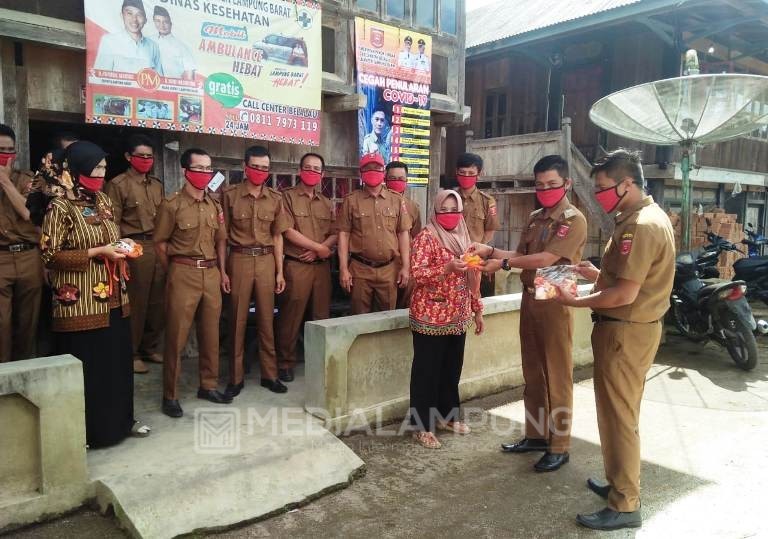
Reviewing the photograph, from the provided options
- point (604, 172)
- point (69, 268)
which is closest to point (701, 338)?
point (604, 172)

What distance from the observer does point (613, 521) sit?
3182 mm

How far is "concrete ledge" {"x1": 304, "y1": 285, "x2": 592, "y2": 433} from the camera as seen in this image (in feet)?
14.1

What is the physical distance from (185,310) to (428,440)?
2.03m

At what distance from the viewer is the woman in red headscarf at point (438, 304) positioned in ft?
13.4

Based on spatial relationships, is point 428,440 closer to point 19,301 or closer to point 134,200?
point 134,200

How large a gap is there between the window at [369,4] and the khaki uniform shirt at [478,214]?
8.09 feet

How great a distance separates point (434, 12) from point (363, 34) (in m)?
1.32

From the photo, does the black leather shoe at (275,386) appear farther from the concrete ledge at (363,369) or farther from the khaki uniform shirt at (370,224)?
the khaki uniform shirt at (370,224)

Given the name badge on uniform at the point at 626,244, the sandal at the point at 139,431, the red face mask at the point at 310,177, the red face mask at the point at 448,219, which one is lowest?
the sandal at the point at 139,431

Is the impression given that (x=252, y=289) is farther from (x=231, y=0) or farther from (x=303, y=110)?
(x=231, y=0)

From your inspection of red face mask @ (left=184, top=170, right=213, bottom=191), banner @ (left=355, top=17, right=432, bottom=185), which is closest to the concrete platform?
red face mask @ (left=184, top=170, right=213, bottom=191)

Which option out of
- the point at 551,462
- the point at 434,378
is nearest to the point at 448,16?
Result: the point at 434,378

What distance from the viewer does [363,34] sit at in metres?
6.56

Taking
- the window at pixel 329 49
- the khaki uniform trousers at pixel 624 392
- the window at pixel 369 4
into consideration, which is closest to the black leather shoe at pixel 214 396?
the khaki uniform trousers at pixel 624 392
